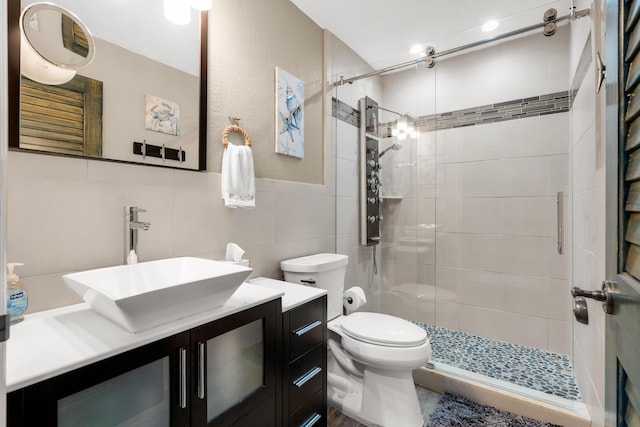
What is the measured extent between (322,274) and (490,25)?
2.10 m

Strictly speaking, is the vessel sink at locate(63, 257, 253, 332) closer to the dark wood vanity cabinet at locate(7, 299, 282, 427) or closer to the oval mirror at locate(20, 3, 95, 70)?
the dark wood vanity cabinet at locate(7, 299, 282, 427)

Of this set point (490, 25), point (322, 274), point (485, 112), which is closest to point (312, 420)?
point (322, 274)

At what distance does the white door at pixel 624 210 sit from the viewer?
1.74 feet

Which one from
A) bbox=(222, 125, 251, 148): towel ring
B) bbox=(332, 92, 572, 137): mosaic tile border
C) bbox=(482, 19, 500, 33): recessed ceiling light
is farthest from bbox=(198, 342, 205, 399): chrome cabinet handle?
bbox=(482, 19, 500, 33): recessed ceiling light

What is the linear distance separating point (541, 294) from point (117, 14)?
9.91 ft

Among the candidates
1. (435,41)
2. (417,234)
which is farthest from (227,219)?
(435,41)

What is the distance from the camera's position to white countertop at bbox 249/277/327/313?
1297mm

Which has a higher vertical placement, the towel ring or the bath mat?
the towel ring

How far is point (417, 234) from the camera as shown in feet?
8.46

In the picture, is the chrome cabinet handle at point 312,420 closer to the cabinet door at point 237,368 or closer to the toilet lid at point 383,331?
the cabinet door at point 237,368

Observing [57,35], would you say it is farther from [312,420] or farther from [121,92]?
[312,420]

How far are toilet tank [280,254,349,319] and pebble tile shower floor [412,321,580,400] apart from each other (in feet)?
2.75

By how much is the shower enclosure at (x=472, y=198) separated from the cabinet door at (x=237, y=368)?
4.47 ft

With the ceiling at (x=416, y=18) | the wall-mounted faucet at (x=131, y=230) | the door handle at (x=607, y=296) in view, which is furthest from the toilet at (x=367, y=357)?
the ceiling at (x=416, y=18)
